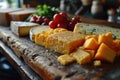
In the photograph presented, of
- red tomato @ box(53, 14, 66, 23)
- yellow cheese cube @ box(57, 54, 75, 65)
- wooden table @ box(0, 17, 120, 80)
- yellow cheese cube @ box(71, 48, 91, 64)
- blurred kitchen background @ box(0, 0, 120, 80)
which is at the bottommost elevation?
blurred kitchen background @ box(0, 0, 120, 80)

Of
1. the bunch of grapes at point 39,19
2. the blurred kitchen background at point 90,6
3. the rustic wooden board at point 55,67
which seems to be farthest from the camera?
the blurred kitchen background at point 90,6

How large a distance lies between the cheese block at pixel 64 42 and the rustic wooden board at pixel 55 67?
0.03 m

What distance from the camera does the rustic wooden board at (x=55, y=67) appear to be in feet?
3.02

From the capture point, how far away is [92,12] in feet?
10.9

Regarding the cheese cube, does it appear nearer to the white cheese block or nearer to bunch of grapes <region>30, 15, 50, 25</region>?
the white cheese block

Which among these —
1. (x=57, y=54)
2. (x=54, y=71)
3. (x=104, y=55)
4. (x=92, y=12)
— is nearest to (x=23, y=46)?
(x=57, y=54)

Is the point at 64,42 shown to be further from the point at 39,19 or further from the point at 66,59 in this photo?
the point at 39,19

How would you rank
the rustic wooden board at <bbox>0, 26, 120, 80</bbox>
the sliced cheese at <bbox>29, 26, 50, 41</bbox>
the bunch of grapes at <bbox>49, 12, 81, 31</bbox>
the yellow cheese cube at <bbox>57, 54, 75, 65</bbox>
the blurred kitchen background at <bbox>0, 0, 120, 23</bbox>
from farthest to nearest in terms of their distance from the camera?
the blurred kitchen background at <bbox>0, 0, 120, 23</bbox>, the bunch of grapes at <bbox>49, 12, 81, 31</bbox>, the sliced cheese at <bbox>29, 26, 50, 41</bbox>, the yellow cheese cube at <bbox>57, 54, 75, 65</bbox>, the rustic wooden board at <bbox>0, 26, 120, 80</bbox>

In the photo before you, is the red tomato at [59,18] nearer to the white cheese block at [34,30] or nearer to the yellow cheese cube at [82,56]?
the white cheese block at [34,30]

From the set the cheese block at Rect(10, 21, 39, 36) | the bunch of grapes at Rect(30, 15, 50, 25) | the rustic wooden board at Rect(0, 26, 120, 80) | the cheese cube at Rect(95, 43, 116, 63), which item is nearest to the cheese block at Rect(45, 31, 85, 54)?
the rustic wooden board at Rect(0, 26, 120, 80)

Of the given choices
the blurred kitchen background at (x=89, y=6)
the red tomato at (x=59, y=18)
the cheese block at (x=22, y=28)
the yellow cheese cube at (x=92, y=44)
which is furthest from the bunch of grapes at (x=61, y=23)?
the blurred kitchen background at (x=89, y=6)

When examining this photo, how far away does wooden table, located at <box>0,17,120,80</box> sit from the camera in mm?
930

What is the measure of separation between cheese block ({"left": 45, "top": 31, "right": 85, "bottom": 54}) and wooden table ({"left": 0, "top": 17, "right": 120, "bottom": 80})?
36 mm

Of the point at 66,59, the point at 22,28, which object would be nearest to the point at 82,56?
the point at 66,59
